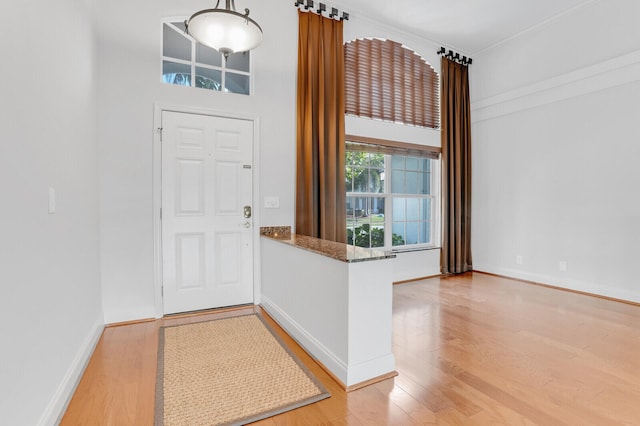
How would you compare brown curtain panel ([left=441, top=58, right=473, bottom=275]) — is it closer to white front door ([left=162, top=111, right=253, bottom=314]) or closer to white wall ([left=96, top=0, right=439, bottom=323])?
white front door ([left=162, top=111, right=253, bottom=314])

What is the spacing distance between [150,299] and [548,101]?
5.38 m

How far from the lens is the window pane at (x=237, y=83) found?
3373mm

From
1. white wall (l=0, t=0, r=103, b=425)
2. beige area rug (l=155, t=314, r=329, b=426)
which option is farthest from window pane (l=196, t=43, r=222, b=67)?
beige area rug (l=155, t=314, r=329, b=426)

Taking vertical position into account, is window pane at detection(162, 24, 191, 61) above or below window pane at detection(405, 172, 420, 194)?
above

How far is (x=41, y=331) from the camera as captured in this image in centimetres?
150

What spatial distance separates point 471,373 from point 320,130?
274cm

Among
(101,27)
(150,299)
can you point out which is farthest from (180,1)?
(150,299)

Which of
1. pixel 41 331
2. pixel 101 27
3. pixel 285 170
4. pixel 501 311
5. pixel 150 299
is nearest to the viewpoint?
pixel 41 331

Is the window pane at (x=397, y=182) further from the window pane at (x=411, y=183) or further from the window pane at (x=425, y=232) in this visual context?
the window pane at (x=425, y=232)

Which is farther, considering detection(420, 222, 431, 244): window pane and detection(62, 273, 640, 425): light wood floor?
detection(420, 222, 431, 244): window pane

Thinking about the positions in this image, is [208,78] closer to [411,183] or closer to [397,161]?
[397,161]

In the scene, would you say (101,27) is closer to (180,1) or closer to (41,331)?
→ (180,1)

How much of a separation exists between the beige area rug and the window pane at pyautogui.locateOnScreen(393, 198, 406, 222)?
106 inches

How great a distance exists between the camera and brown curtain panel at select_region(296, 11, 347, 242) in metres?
3.60
